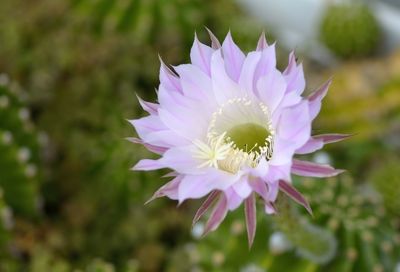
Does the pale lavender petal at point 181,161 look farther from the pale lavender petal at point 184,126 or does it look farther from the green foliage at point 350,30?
the green foliage at point 350,30

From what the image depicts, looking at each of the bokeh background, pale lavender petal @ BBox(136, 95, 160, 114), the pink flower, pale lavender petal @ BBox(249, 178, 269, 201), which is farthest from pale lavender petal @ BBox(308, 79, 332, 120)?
the bokeh background

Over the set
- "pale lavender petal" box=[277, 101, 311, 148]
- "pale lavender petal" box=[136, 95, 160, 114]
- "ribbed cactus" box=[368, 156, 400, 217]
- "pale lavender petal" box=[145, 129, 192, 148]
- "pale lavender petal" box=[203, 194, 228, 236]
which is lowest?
"ribbed cactus" box=[368, 156, 400, 217]

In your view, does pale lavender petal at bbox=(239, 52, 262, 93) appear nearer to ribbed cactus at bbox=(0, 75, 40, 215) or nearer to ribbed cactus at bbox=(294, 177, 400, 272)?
ribbed cactus at bbox=(294, 177, 400, 272)

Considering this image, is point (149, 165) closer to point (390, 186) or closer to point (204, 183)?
point (204, 183)

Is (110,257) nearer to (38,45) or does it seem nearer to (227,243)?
(227,243)

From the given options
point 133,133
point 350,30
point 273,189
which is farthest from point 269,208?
point 350,30

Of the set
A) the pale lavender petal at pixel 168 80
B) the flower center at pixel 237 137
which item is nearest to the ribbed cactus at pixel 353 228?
the flower center at pixel 237 137

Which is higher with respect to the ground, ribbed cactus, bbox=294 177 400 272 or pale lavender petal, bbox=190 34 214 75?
pale lavender petal, bbox=190 34 214 75
